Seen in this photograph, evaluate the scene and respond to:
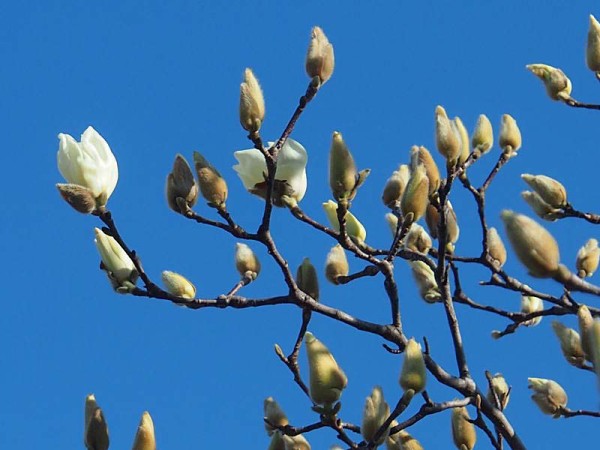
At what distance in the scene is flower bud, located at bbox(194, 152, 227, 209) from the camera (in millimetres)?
3074

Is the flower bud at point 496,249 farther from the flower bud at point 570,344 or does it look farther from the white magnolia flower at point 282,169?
the white magnolia flower at point 282,169

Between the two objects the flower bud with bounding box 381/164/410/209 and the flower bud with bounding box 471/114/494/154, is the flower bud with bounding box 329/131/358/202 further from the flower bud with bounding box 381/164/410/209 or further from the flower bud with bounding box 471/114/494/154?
the flower bud with bounding box 471/114/494/154

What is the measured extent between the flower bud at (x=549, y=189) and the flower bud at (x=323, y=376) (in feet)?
3.58

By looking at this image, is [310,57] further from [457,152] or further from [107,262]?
[107,262]

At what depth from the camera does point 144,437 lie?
108 inches

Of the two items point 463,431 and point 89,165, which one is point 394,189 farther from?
point 89,165

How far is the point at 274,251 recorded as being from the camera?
9.46ft

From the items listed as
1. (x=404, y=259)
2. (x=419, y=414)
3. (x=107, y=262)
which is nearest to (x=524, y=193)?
(x=404, y=259)

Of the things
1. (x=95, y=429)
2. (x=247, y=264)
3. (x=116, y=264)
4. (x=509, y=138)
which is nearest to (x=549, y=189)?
(x=509, y=138)

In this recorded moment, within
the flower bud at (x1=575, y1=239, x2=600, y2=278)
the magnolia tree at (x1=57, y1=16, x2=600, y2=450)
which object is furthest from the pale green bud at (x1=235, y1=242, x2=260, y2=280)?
the flower bud at (x1=575, y1=239, x2=600, y2=278)

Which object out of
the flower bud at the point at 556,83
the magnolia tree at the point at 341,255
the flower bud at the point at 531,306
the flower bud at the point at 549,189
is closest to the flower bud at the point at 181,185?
the magnolia tree at the point at 341,255

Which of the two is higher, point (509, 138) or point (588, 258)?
point (509, 138)

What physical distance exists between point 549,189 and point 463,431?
2.81ft

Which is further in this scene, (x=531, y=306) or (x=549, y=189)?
(x=531, y=306)
